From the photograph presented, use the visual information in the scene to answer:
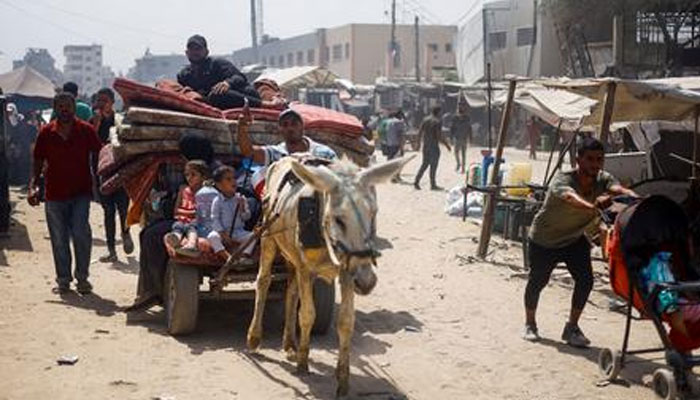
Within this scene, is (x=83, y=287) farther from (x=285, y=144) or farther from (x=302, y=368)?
(x=302, y=368)

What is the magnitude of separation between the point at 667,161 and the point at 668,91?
4.35 metres

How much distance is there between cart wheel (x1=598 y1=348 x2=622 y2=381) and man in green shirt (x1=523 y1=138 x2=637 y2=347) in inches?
30.3

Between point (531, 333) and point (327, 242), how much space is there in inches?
112

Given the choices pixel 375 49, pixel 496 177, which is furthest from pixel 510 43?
pixel 496 177

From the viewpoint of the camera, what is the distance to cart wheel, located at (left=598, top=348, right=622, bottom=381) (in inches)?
230

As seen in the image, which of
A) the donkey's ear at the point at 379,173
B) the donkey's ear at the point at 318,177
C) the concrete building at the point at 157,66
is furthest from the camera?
the concrete building at the point at 157,66

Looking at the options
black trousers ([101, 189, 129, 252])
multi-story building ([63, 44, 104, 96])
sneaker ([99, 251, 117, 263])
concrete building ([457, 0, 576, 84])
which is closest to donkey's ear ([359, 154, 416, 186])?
black trousers ([101, 189, 129, 252])

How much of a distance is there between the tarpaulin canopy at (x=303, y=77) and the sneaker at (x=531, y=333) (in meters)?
23.5

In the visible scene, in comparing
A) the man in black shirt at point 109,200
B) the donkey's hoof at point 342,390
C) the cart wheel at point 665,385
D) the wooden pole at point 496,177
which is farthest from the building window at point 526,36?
the donkey's hoof at point 342,390

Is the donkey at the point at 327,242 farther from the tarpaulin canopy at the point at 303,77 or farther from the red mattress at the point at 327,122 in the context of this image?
the tarpaulin canopy at the point at 303,77

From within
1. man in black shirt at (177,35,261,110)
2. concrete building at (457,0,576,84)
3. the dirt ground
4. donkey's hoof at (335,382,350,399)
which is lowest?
the dirt ground

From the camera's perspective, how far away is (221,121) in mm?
7621

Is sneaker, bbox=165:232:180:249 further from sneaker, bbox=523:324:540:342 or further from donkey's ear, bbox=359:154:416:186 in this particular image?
sneaker, bbox=523:324:540:342

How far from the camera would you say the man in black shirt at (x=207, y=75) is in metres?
8.38
